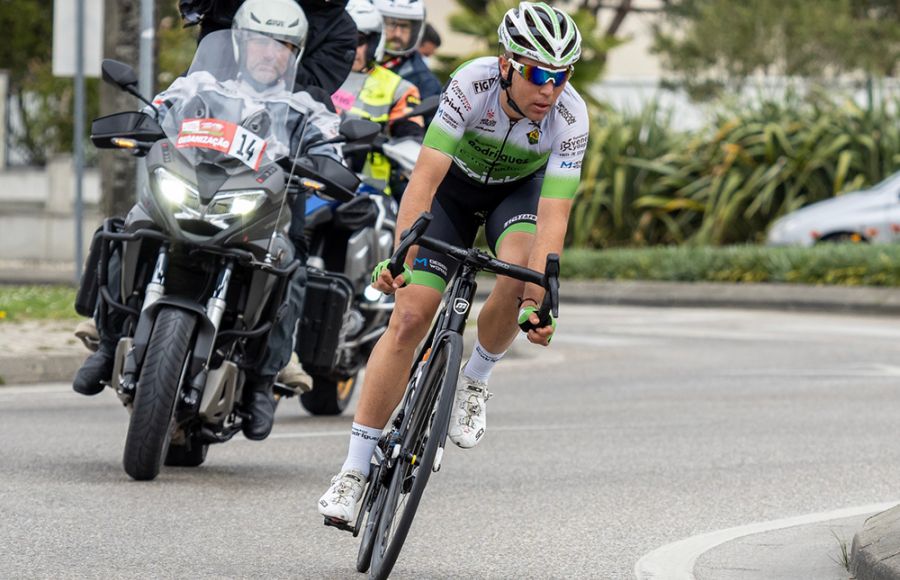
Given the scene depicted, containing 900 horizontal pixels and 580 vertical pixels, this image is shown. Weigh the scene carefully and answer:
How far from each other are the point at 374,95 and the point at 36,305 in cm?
521

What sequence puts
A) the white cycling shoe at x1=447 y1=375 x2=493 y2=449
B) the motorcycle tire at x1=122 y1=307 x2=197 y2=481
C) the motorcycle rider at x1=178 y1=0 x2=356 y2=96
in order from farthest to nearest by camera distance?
the motorcycle rider at x1=178 y1=0 x2=356 y2=96
the motorcycle tire at x1=122 y1=307 x2=197 y2=481
the white cycling shoe at x1=447 y1=375 x2=493 y2=449

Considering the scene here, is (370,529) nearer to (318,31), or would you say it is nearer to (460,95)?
(460,95)

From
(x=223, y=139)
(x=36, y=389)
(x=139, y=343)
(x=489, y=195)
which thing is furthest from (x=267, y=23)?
(x=36, y=389)

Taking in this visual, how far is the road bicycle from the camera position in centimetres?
558

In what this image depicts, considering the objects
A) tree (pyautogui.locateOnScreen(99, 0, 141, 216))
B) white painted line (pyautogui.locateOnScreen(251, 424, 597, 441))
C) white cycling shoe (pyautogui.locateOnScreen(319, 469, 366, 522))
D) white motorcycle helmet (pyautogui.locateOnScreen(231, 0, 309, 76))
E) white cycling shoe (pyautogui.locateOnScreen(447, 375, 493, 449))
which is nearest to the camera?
white cycling shoe (pyautogui.locateOnScreen(319, 469, 366, 522))

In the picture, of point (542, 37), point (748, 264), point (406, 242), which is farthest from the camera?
point (748, 264)

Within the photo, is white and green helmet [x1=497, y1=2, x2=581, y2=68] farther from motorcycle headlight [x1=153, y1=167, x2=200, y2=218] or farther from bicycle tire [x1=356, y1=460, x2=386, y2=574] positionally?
motorcycle headlight [x1=153, y1=167, x2=200, y2=218]

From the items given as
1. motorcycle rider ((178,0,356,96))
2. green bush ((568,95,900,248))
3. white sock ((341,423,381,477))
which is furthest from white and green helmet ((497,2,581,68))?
green bush ((568,95,900,248))

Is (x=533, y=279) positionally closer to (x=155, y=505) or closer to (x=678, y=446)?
(x=155, y=505)

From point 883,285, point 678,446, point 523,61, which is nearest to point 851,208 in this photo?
point 883,285

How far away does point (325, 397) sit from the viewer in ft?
34.5

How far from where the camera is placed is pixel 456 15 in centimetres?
3591

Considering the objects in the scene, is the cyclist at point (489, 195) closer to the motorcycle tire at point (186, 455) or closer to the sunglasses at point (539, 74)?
the sunglasses at point (539, 74)

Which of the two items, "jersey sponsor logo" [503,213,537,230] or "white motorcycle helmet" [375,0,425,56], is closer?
"jersey sponsor logo" [503,213,537,230]
